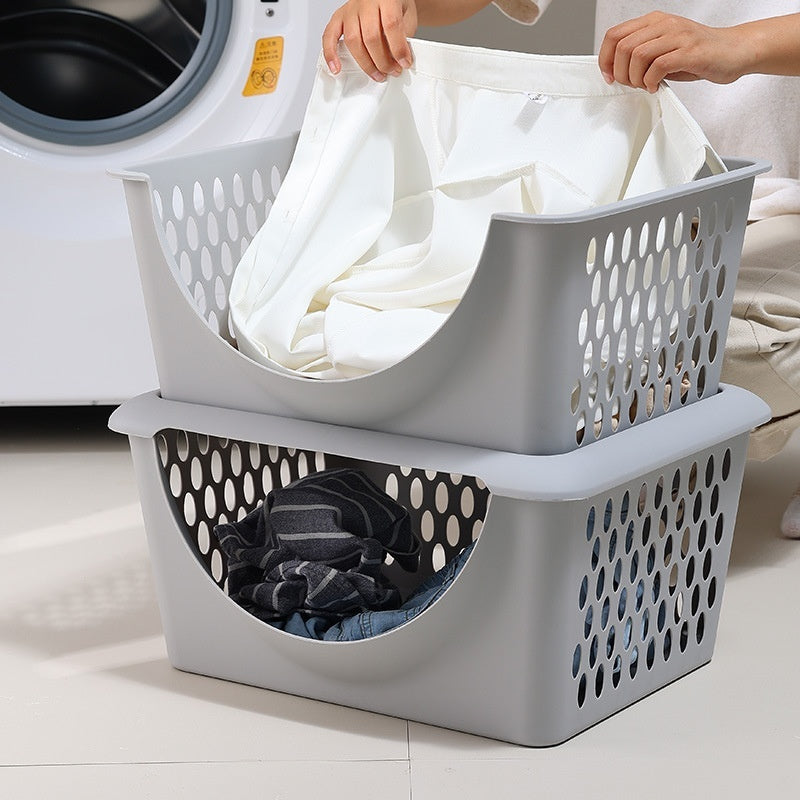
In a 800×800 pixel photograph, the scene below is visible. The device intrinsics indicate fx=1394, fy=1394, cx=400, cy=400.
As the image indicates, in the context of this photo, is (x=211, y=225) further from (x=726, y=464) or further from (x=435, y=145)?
(x=726, y=464)

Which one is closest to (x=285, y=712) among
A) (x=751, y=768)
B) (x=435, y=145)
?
(x=751, y=768)

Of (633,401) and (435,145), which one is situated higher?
(435,145)

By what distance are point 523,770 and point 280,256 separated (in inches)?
17.7

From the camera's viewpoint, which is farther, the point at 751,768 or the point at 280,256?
the point at 280,256

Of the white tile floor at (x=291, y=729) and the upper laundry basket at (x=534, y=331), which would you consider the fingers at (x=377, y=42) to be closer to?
the upper laundry basket at (x=534, y=331)

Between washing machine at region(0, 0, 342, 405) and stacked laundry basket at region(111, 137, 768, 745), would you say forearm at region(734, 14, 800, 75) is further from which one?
washing machine at region(0, 0, 342, 405)

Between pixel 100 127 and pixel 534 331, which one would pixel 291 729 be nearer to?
pixel 534 331

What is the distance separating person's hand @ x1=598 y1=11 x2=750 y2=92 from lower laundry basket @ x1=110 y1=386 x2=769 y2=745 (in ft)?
0.82

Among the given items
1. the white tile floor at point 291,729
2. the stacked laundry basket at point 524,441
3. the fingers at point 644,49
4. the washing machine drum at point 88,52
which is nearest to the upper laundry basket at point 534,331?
the stacked laundry basket at point 524,441

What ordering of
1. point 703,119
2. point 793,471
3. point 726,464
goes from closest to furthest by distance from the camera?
1. point 726,464
2. point 703,119
3. point 793,471

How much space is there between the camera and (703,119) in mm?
1429

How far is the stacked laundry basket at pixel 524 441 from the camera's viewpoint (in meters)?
0.91

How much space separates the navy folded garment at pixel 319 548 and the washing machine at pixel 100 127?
0.57 meters

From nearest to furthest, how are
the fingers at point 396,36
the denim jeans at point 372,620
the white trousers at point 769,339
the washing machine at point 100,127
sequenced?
the denim jeans at point 372,620
the fingers at point 396,36
the white trousers at point 769,339
the washing machine at point 100,127
